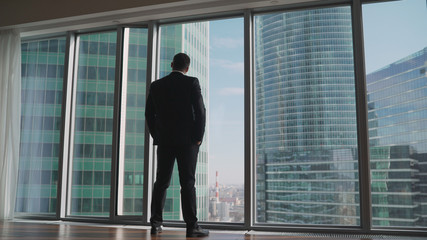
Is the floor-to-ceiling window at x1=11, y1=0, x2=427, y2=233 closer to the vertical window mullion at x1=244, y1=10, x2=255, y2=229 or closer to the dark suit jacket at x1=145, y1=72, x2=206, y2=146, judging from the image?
the vertical window mullion at x1=244, y1=10, x2=255, y2=229

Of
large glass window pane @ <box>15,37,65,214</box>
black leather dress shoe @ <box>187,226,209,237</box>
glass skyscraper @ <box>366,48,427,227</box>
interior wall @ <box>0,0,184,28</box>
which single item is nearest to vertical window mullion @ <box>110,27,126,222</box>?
interior wall @ <box>0,0,184,28</box>

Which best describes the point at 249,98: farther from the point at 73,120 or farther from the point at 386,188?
the point at 73,120

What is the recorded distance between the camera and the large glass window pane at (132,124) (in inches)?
146

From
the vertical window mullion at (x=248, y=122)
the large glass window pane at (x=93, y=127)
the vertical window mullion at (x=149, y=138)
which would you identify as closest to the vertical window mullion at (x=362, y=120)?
the vertical window mullion at (x=248, y=122)

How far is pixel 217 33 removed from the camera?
3699mm

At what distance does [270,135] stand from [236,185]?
56 centimetres

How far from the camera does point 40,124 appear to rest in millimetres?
4160

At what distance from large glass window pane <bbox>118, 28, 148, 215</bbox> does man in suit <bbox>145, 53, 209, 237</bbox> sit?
99cm

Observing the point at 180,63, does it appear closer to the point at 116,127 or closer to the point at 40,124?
the point at 116,127

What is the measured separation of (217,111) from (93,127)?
138 cm

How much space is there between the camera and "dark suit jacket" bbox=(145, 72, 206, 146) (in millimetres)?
2648

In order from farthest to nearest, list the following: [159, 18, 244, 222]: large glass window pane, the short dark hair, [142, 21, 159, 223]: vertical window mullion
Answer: [142, 21, 159, 223]: vertical window mullion → [159, 18, 244, 222]: large glass window pane → the short dark hair

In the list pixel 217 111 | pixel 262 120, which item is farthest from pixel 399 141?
pixel 217 111

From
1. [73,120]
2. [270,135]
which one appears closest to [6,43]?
[73,120]
